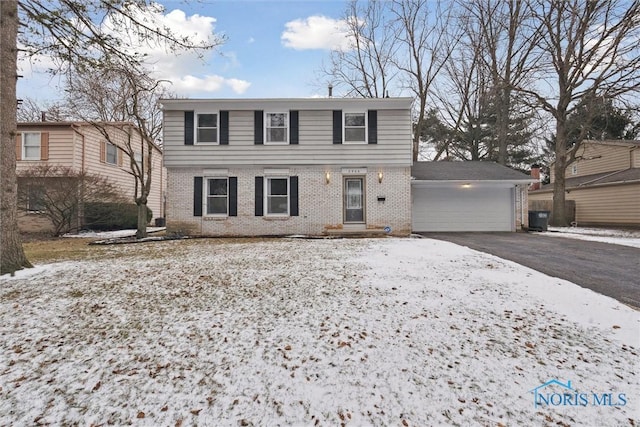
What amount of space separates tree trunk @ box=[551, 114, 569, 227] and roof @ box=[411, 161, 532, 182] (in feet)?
13.0

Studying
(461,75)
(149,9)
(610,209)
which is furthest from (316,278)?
(461,75)

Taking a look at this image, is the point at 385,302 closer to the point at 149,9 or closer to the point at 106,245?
the point at 149,9

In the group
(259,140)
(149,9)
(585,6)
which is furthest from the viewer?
(585,6)

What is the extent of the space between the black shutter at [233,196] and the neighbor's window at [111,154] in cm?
960

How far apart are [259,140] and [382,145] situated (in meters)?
4.56

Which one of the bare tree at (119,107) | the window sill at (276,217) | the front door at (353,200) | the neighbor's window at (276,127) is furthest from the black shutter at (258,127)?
the front door at (353,200)

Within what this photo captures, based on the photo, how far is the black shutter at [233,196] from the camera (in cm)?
1141

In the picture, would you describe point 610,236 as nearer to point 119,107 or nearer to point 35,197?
point 119,107

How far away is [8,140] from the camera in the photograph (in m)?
5.26

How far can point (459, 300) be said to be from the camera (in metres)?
3.95

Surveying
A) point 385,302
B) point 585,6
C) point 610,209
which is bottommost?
point 385,302

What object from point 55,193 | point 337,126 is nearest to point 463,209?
point 337,126

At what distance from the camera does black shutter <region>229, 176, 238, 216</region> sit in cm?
1141

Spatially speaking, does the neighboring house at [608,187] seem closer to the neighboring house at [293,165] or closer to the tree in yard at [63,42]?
the neighboring house at [293,165]
